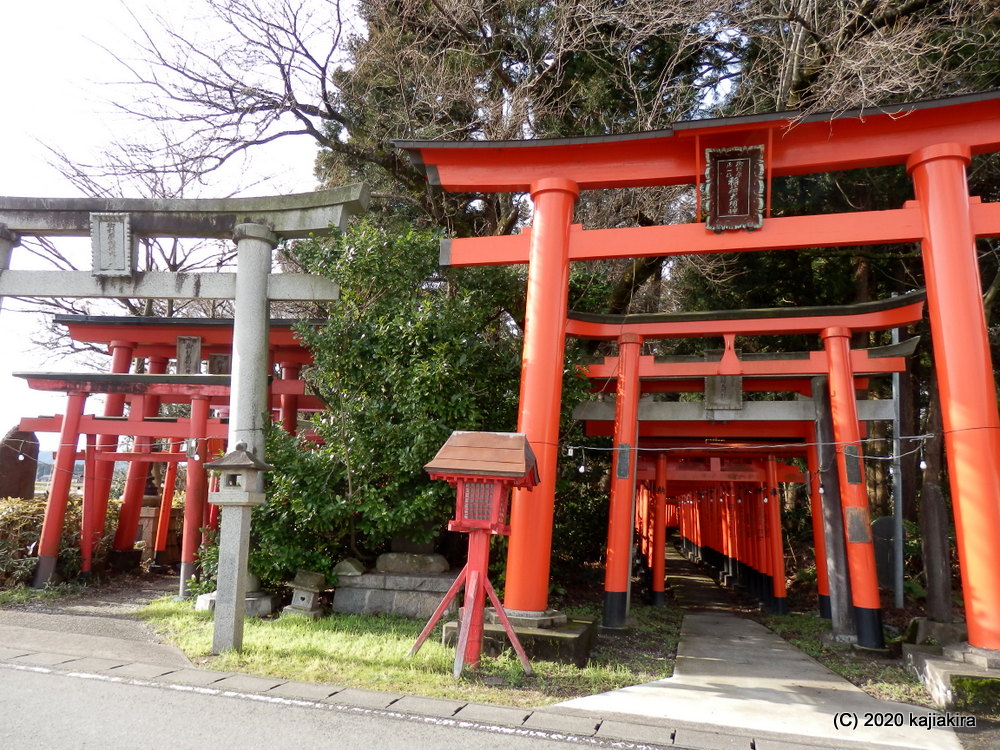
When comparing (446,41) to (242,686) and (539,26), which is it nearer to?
(539,26)

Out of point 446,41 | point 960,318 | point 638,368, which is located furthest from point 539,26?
point 960,318

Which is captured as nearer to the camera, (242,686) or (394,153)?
(242,686)

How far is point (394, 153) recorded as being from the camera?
13719 millimetres

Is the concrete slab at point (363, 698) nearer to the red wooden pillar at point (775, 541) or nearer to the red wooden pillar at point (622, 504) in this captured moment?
the red wooden pillar at point (622, 504)

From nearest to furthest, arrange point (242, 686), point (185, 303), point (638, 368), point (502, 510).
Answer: point (242, 686) < point (502, 510) < point (638, 368) < point (185, 303)

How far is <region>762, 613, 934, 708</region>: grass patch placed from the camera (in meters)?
6.57

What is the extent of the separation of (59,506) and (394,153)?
29.2 feet

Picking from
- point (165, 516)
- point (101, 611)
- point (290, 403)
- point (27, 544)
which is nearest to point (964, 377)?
point (101, 611)

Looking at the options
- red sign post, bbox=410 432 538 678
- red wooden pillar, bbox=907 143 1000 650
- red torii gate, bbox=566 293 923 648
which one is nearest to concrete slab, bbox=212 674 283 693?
red sign post, bbox=410 432 538 678

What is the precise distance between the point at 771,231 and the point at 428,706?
6033 mm

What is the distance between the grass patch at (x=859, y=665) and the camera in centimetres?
657

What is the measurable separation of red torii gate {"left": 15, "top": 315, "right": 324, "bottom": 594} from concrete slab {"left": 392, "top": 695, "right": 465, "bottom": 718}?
21.7ft

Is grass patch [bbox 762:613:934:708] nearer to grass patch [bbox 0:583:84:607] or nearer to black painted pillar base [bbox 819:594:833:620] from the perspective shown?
black painted pillar base [bbox 819:594:833:620]

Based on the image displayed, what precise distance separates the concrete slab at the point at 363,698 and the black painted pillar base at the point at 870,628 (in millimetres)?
6860
